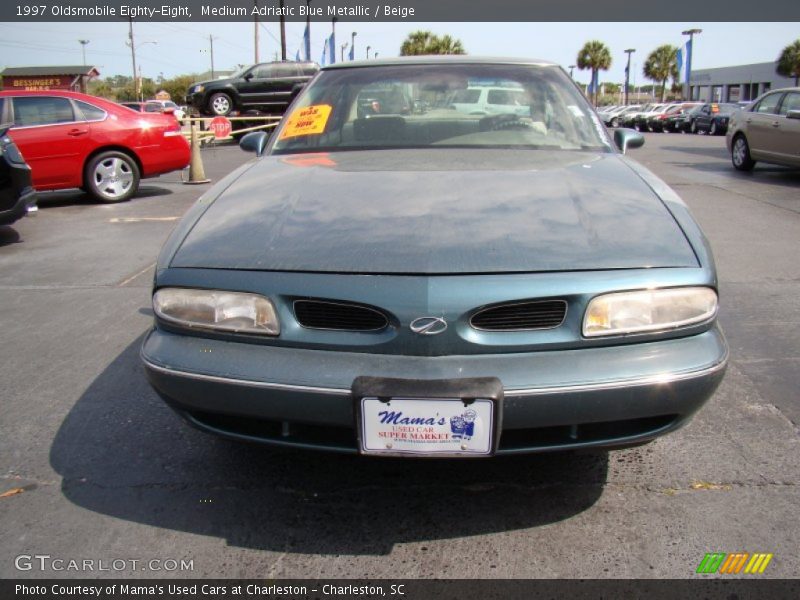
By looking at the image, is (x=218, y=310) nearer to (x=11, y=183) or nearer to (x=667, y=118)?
(x=11, y=183)

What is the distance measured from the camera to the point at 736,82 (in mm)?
63188

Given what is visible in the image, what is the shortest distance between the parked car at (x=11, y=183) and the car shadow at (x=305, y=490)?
447 centimetres

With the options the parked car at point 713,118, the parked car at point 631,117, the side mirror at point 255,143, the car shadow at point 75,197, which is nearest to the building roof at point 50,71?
the parked car at point 631,117

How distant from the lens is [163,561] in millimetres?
2133

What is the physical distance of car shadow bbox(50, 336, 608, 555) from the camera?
7.47 ft

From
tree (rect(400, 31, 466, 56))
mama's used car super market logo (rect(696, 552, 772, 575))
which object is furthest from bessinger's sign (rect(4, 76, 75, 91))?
mama's used car super market logo (rect(696, 552, 772, 575))

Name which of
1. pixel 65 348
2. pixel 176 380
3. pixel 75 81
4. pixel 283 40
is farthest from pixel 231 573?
pixel 75 81

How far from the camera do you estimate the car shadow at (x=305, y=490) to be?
89.6 inches

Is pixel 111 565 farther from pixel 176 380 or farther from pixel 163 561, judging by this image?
pixel 176 380

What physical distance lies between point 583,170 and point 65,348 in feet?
9.71

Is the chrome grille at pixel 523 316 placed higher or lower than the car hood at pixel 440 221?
lower

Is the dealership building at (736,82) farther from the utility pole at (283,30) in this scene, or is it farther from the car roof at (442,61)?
the car roof at (442,61)

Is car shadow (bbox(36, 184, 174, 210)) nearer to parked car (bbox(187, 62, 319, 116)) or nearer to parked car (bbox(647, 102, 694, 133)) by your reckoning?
parked car (bbox(187, 62, 319, 116))

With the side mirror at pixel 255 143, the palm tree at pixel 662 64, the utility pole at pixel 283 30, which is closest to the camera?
the side mirror at pixel 255 143
